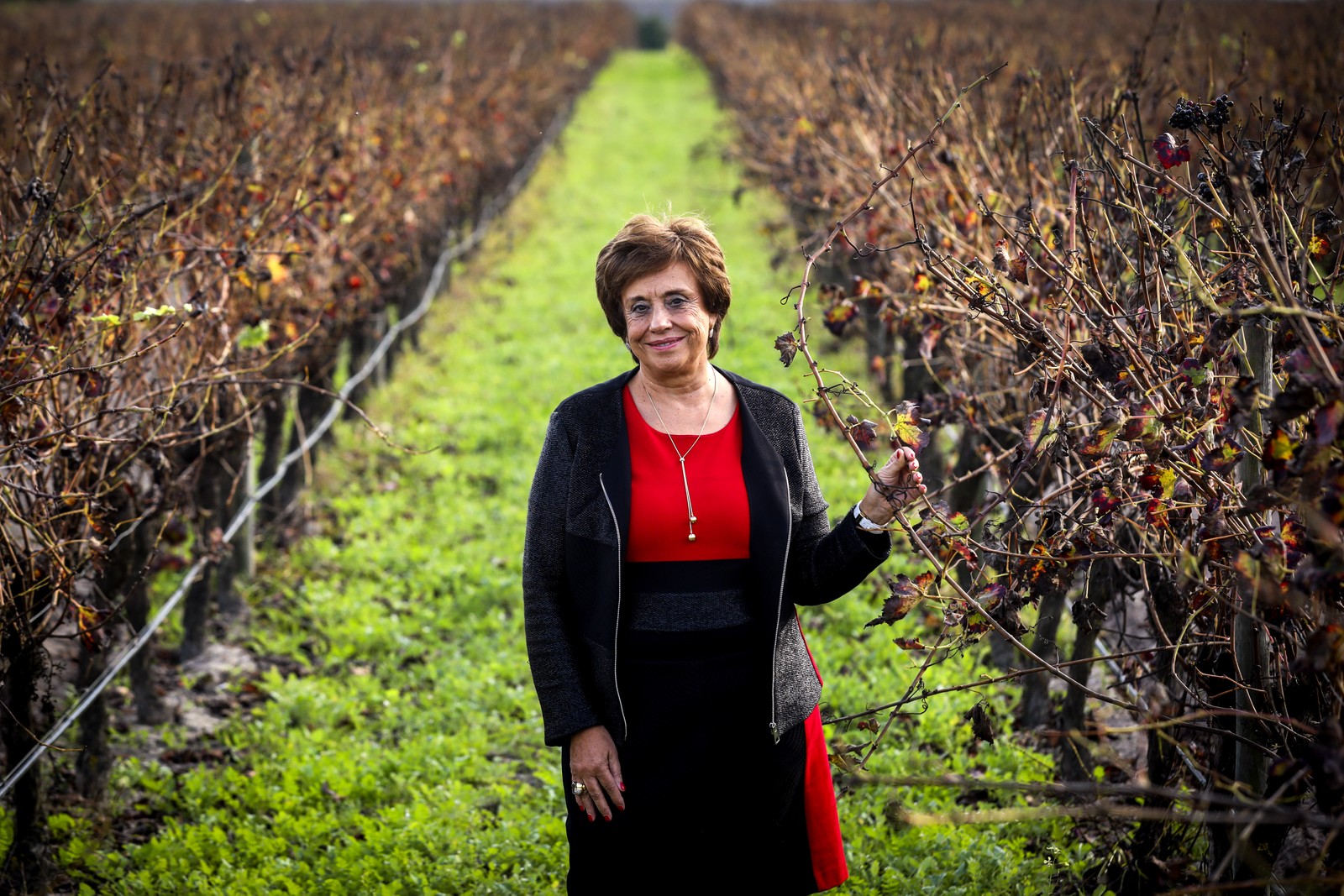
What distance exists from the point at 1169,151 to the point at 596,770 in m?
1.83

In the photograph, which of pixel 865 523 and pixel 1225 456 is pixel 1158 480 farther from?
pixel 865 523

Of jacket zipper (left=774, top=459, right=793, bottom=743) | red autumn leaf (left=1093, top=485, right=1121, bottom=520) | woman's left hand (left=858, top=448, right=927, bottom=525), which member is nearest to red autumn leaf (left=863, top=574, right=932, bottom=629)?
woman's left hand (left=858, top=448, right=927, bottom=525)

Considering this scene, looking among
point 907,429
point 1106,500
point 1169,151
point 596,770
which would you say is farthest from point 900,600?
point 1169,151

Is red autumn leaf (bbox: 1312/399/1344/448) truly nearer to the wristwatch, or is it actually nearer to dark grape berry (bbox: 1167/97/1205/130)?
dark grape berry (bbox: 1167/97/1205/130)

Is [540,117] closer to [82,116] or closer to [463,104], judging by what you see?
[463,104]

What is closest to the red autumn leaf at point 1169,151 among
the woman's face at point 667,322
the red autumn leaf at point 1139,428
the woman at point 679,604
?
the red autumn leaf at point 1139,428

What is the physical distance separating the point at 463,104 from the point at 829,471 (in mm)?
6250

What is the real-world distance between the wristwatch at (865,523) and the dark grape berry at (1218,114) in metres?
1.07

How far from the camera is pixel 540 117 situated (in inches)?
689

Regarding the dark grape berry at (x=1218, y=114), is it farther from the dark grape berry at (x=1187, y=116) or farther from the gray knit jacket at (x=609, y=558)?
the gray knit jacket at (x=609, y=558)

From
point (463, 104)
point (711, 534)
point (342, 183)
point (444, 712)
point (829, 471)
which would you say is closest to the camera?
point (711, 534)

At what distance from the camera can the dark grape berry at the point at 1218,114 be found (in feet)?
7.27

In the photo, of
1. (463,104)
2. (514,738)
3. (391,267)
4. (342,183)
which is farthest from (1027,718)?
(463,104)

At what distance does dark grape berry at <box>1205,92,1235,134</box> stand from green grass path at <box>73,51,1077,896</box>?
1198 millimetres
